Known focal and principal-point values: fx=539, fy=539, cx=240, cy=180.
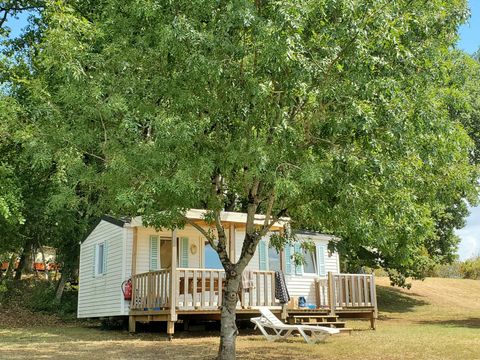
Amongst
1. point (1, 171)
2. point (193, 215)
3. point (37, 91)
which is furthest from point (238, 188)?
point (1, 171)

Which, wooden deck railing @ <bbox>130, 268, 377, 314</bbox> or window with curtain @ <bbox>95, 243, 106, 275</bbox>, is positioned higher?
window with curtain @ <bbox>95, 243, 106, 275</bbox>

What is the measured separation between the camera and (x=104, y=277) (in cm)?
1698

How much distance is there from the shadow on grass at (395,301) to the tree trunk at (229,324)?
1659cm

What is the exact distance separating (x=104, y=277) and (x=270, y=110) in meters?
10.5

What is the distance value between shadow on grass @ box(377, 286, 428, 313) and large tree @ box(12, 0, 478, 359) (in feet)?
53.7

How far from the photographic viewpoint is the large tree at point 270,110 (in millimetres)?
→ 7918

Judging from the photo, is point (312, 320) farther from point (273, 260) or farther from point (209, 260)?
point (209, 260)

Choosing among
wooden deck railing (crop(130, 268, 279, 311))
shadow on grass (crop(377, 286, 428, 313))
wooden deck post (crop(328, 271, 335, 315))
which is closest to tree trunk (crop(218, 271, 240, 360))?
wooden deck railing (crop(130, 268, 279, 311))

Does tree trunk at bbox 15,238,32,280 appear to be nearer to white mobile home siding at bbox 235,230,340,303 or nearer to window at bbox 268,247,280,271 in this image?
white mobile home siding at bbox 235,230,340,303

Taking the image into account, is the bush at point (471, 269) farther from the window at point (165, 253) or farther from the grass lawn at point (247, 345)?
the window at point (165, 253)

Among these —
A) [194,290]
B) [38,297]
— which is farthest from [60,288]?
[194,290]

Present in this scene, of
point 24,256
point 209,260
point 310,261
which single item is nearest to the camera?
point 209,260

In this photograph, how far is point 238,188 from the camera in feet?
34.0

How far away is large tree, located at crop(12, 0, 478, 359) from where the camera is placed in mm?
7918
